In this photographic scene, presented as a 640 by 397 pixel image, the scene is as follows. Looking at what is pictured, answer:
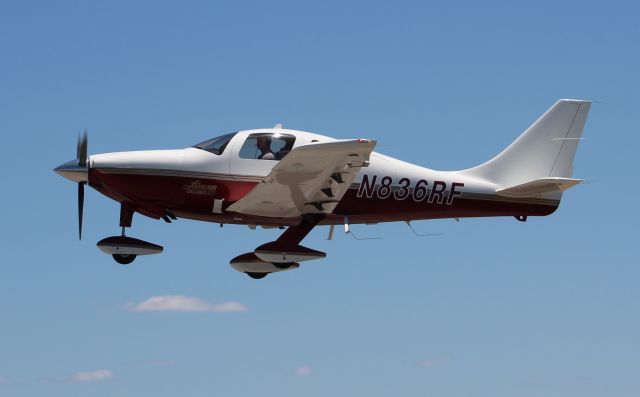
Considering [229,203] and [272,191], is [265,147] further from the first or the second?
[229,203]

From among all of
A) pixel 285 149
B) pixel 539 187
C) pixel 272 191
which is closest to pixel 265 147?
pixel 285 149

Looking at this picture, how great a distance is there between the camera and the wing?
1797 centimetres

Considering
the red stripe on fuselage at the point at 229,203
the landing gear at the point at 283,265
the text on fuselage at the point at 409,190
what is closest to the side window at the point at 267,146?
the red stripe on fuselage at the point at 229,203

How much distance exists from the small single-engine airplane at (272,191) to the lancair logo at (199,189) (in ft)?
0.06

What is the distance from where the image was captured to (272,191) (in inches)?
771

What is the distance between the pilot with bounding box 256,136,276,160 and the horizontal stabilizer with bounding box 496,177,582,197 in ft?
15.9

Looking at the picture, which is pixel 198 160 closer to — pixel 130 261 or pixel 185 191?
pixel 185 191

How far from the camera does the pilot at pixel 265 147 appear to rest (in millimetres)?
20219

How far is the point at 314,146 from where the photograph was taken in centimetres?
1784

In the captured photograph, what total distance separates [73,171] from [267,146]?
3.78 metres

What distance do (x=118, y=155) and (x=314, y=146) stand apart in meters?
4.63

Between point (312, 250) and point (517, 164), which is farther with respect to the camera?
point (517, 164)

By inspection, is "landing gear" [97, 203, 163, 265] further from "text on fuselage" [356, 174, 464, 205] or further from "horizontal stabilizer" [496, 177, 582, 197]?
"horizontal stabilizer" [496, 177, 582, 197]

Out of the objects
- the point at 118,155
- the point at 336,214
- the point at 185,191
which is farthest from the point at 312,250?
the point at 118,155
